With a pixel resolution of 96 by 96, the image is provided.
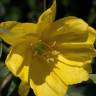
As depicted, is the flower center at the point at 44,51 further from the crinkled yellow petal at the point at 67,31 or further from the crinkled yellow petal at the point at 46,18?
the crinkled yellow petal at the point at 46,18

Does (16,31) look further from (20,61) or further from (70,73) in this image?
(70,73)

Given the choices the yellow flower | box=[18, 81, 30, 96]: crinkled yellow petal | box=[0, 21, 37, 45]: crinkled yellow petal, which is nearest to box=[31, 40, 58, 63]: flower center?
the yellow flower

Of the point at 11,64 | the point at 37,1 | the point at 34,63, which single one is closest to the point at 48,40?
the point at 34,63

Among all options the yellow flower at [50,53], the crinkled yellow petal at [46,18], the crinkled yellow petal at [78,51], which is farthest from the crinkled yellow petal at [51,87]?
the crinkled yellow petal at [46,18]

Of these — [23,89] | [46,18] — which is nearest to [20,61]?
[23,89]

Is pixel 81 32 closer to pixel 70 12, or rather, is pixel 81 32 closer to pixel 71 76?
pixel 71 76

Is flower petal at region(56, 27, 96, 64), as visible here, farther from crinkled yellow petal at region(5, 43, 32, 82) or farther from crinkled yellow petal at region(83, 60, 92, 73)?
crinkled yellow petal at region(5, 43, 32, 82)
